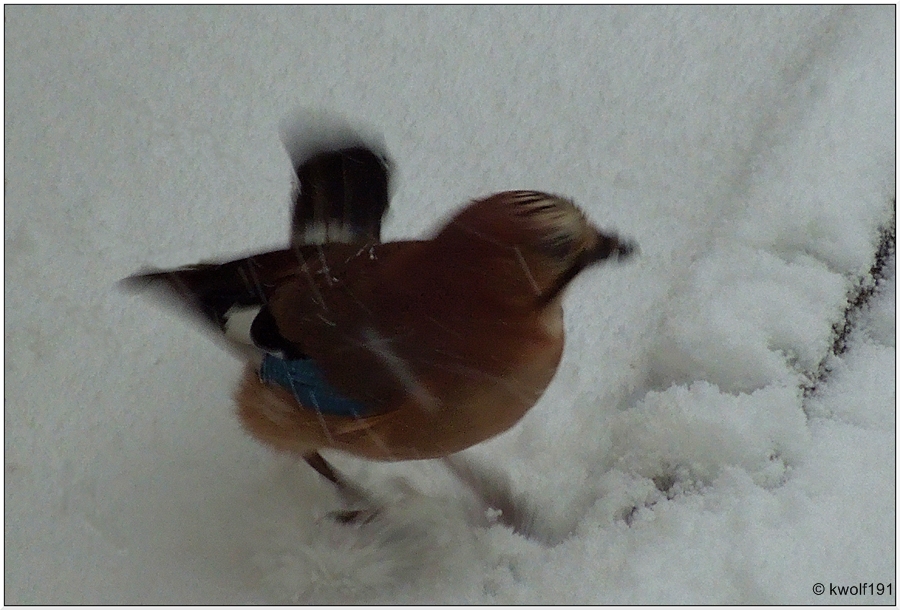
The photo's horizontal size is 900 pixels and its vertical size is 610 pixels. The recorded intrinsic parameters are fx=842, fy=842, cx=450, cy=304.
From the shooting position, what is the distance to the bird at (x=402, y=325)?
1.22 metres

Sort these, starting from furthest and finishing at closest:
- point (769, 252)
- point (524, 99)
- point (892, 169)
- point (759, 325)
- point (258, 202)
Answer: point (524, 99) < point (258, 202) < point (892, 169) < point (769, 252) < point (759, 325)

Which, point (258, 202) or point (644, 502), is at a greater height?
point (258, 202)

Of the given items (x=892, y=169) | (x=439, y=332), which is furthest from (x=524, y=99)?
(x=439, y=332)

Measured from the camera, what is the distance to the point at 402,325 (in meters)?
1.31

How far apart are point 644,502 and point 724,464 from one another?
155mm

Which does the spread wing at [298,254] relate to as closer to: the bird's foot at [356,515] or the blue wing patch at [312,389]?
the blue wing patch at [312,389]

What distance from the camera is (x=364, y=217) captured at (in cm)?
171

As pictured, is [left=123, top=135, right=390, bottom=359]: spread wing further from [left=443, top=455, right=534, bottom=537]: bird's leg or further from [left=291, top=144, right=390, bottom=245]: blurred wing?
[left=443, top=455, right=534, bottom=537]: bird's leg

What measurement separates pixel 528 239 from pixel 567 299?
69 cm

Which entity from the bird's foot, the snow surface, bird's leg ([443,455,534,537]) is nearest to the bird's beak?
the snow surface

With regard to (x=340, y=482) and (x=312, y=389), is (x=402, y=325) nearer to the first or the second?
(x=312, y=389)

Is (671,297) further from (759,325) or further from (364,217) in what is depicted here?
(364,217)

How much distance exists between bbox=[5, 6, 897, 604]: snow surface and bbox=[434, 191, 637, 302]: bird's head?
443mm

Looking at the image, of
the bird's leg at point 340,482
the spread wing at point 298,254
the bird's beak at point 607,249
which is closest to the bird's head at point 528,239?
the bird's beak at point 607,249
